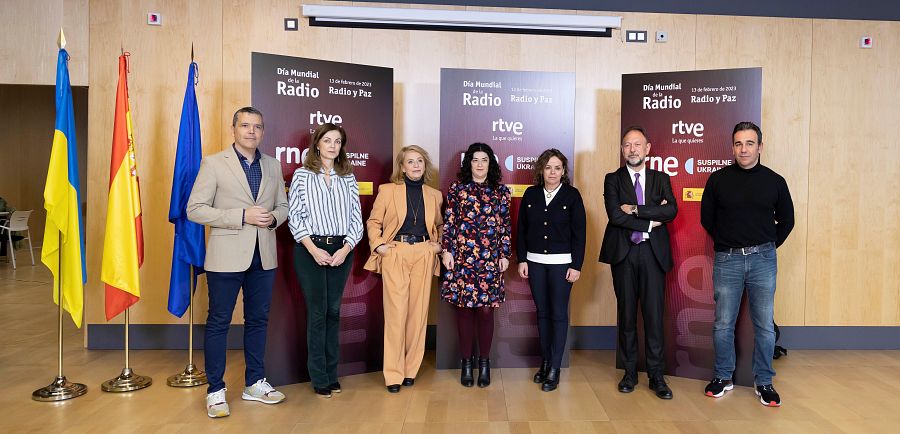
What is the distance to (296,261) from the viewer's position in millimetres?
Result: 3777

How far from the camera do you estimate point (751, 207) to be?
375 cm

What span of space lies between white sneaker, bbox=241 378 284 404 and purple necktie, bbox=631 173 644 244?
2.62 metres

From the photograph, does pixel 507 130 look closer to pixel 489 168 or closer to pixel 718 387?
pixel 489 168

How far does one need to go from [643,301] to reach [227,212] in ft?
9.35

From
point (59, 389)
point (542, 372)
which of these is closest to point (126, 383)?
point (59, 389)

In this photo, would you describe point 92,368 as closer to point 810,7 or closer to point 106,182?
point 106,182

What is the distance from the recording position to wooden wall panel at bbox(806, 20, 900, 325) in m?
5.27

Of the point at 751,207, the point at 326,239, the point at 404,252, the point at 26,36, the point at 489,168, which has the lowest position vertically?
the point at 404,252

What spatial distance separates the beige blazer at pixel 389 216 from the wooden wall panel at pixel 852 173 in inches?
144

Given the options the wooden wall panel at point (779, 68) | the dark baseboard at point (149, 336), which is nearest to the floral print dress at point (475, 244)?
the dark baseboard at point (149, 336)

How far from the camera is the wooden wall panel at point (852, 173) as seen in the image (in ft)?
17.3

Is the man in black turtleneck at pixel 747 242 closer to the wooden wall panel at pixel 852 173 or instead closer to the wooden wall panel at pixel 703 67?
the wooden wall panel at pixel 703 67

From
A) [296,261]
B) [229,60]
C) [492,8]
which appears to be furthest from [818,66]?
[229,60]

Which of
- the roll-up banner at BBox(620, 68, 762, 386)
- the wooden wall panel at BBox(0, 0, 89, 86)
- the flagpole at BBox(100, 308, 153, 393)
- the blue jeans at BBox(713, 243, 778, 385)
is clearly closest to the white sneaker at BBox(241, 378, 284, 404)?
the flagpole at BBox(100, 308, 153, 393)
